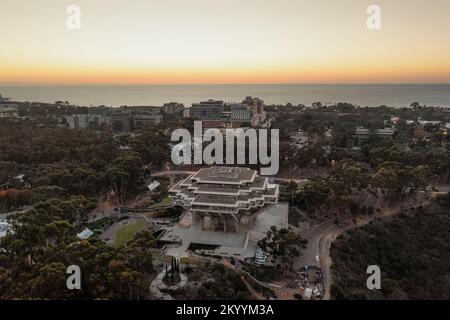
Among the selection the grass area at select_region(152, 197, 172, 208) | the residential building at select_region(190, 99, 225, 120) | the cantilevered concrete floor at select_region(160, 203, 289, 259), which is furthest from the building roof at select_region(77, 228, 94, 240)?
the residential building at select_region(190, 99, 225, 120)

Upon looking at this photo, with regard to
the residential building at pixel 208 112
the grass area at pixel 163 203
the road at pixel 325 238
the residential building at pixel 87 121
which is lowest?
the road at pixel 325 238

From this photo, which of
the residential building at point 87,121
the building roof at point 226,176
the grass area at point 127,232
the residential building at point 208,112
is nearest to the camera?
the grass area at point 127,232

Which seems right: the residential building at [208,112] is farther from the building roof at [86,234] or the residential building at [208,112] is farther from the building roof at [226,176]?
the building roof at [86,234]

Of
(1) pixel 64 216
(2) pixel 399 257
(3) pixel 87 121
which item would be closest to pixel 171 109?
(3) pixel 87 121

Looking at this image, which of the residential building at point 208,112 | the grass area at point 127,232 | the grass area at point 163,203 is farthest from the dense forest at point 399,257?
the residential building at point 208,112

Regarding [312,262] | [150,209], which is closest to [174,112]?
[150,209]

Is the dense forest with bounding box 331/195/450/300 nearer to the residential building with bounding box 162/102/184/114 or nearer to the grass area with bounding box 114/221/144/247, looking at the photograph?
the grass area with bounding box 114/221/144/247
